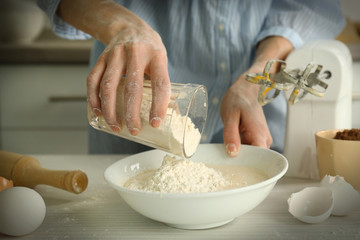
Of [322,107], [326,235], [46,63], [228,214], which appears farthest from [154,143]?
[46,63]

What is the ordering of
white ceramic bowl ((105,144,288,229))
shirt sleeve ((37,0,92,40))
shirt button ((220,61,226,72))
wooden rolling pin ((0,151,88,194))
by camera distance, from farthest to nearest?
shirt button ((220,61,226,72)) → shirt sleeve ((37,0,92,40)) → wooden rolling pin ((0,151,88,194)) → white ceramic bowl ((105,144,288,229))

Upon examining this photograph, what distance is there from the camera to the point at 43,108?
1915 millimetres

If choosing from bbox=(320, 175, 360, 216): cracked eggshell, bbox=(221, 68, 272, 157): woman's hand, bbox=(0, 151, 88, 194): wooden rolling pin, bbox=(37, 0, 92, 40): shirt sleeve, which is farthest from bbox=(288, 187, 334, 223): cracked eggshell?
bbox=(37, 0, 92, 40): shirt sleeve

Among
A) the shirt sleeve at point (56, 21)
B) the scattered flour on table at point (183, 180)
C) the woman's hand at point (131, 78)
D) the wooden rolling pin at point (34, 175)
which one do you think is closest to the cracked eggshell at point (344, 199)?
the scattered flour on table at point (183, 180)

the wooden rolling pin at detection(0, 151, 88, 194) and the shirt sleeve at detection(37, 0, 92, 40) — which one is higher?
the shirt sleeve at detection(37, 0, 92, 40)

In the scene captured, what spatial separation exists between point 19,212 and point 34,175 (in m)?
0.17

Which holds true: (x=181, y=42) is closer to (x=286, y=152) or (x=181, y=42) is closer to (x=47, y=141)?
(x=286, y=152)

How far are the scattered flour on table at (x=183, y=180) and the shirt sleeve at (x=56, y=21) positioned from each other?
0.51 metres

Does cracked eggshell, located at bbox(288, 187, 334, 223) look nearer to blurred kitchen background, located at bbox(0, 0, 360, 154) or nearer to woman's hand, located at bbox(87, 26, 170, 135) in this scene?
woman's hand, located at bbox(87, 26, 170, 135)

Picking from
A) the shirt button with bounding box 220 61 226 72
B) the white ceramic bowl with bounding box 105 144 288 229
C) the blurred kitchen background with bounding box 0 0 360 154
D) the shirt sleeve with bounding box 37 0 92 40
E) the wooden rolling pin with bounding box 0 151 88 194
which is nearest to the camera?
the white ceramic bowl with bounding box 105 144 288 229

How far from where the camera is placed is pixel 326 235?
0.51 meters

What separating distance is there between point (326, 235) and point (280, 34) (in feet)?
1.82

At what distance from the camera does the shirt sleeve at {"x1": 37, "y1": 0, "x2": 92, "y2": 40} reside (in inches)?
35.7

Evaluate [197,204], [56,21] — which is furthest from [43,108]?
[197,204]
